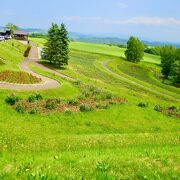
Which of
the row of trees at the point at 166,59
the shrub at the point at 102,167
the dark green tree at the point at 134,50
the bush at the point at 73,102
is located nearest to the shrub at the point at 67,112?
the bush at the point at 73,102

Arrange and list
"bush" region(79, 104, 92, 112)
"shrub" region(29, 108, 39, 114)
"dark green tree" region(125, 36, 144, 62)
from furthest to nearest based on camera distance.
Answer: "dark green tree" region(125, 36, 144, 62), "bush" region(79, 104, 92, 112), "shrub" region(29, 108, 39, 114)

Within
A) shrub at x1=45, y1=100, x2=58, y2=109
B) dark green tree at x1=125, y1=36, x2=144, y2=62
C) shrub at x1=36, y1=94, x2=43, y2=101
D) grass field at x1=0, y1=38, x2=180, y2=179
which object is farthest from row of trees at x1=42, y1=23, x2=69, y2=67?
dark green tree at x1=125, y1=36, x2=144, y2=62

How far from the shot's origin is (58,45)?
7394 cm

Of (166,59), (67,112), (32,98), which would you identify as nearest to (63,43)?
(32,98)

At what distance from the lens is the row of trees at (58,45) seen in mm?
74688

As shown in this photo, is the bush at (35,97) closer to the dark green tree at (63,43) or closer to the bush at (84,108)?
the bush at (84,108)

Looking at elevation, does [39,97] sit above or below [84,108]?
above

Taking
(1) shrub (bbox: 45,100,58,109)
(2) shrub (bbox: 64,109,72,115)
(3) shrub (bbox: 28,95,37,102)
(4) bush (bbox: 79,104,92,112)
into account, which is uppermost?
(3) shrub (bbox: 28,95,37,102)

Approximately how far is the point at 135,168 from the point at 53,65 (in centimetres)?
6488

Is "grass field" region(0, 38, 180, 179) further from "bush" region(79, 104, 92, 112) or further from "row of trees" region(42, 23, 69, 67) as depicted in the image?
"row of trees" region(42, 23, 69, 67)

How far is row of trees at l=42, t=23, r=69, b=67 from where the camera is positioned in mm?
74688

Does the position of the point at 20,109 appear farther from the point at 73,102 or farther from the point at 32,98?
the point at 73,102

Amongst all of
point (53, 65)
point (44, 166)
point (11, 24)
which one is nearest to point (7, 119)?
point (44, 166)

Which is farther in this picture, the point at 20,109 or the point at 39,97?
the point at 39,97
